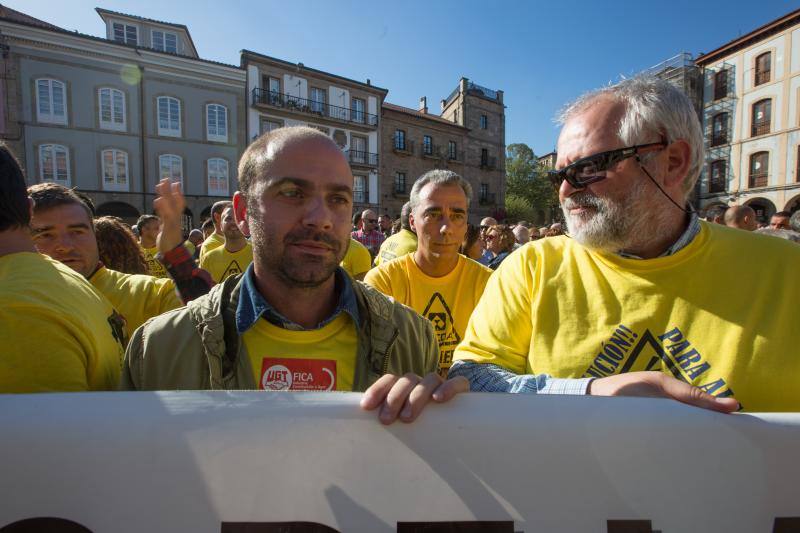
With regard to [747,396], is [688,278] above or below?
above

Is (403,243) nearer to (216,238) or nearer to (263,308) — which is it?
(216,238)

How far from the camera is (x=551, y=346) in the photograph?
1.45m

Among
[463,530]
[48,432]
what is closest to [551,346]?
[463,530]

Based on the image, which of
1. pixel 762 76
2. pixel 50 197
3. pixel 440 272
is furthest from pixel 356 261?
pixel 762 76

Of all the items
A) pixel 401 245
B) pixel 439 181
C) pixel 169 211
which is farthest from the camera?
pixel 401 245

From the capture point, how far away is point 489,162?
116ft

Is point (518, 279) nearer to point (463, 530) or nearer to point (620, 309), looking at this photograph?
point (620, 309)

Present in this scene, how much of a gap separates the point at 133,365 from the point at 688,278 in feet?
5.98

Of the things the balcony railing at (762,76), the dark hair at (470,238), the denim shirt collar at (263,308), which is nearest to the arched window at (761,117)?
the balcony railing at (762,76)

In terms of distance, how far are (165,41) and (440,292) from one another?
27.4 m

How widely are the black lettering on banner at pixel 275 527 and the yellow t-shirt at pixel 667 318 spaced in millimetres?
806

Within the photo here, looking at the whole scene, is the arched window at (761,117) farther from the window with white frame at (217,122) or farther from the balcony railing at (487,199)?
the window with white frame at (217,122)

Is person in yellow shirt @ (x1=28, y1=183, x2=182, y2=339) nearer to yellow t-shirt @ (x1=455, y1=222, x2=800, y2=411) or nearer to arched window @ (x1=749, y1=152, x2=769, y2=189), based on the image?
yellow t-shirt @ (x1=455, y1=222, x2=800, y2=411)

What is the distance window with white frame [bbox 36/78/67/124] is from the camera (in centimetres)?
1870
